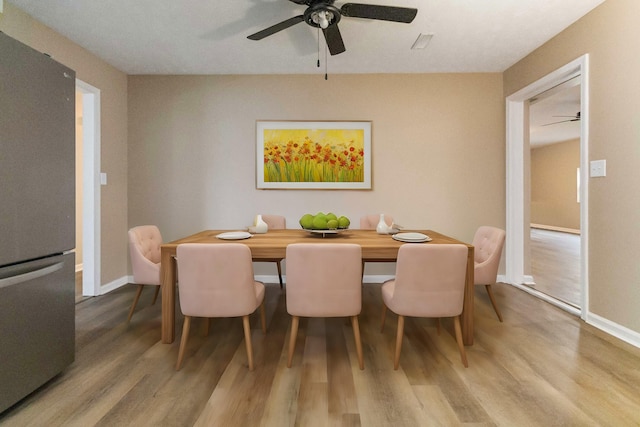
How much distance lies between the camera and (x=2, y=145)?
125 cm

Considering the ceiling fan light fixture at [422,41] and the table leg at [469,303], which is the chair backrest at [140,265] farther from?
the ceiling fan light fixture at [422,41]

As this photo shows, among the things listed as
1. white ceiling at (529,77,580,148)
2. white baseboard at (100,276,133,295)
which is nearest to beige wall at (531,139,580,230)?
white ceiling at (529,77,580,148)

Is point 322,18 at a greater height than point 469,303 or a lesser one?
greater

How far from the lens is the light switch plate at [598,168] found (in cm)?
226

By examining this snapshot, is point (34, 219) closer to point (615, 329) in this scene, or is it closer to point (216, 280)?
point (216, 280)

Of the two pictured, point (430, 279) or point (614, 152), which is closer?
point (430, 279)

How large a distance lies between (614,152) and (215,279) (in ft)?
9.63

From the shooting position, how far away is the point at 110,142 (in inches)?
130

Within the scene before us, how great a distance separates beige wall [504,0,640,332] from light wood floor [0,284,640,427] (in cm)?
34

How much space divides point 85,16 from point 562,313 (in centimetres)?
471

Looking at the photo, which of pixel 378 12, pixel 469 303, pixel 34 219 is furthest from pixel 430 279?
pixel 34 219

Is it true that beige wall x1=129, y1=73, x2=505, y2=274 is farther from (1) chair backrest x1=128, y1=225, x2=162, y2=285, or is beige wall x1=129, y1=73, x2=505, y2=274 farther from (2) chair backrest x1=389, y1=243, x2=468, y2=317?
(2) chair backrest x1=389, y1=243, x2=468, y2=317

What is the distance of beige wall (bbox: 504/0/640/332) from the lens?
2.05 m

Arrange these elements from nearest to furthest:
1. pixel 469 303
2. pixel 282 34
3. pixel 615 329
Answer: pixel 469 303 < pixel 615 329 < pixel 282 34
